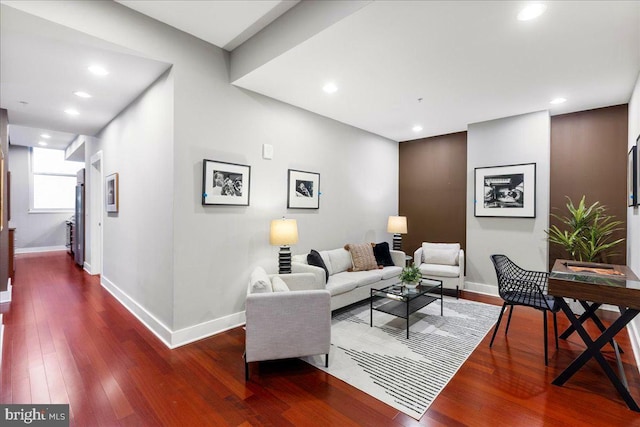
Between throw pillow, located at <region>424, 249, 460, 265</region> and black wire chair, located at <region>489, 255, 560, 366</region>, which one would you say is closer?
black wire chair, located at <region>489, 255, 560, 366</region>

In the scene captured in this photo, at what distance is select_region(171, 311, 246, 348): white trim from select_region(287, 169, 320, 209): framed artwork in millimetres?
1566

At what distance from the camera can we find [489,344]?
9.85 ft

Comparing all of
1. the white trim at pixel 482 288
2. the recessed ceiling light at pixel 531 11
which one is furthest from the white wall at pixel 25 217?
the recessed ceiling light at pixel 531 11

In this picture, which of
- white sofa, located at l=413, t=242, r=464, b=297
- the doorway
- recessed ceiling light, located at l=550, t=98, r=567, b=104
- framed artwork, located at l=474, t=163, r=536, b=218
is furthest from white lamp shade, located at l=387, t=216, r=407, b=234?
the doorway

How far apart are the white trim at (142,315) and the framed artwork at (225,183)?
137 centimetres

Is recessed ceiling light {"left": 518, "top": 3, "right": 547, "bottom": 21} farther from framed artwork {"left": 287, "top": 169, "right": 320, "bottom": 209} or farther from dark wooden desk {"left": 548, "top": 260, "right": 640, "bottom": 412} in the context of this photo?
framed artwork {"left": 287, "top": 169, "right": 320, "bottom": 209}

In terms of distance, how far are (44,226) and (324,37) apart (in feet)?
33.7

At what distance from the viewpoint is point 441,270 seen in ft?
14.9

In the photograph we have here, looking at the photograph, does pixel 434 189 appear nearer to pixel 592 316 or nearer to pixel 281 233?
pixel 592 316

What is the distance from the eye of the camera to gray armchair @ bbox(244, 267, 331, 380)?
2.33 metres

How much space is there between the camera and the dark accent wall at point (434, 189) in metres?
5.45

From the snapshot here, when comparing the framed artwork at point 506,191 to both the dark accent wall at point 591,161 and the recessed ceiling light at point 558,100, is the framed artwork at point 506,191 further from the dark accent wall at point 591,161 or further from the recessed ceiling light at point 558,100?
the recessed ceiling light at point 558,100

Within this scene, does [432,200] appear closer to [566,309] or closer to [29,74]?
[566,309]

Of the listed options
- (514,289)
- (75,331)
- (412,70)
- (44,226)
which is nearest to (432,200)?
(514,289)
